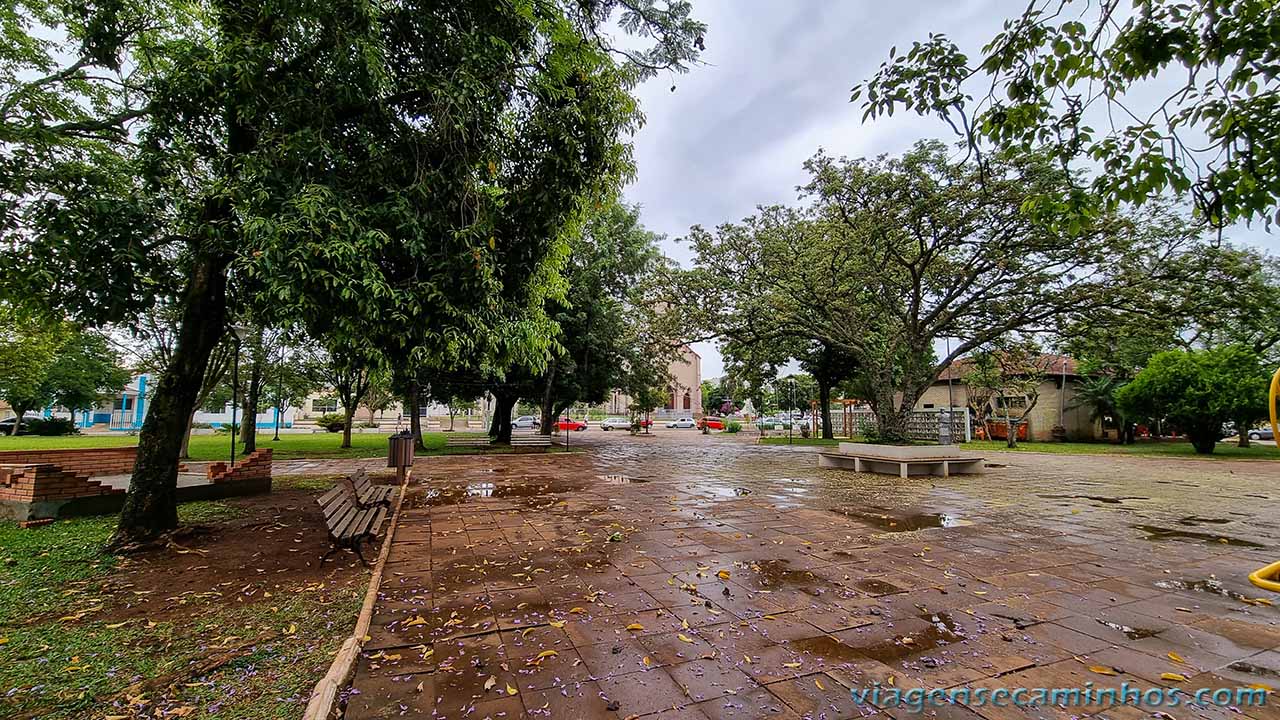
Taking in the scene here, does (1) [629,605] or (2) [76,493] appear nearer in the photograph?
(1) [629,605]

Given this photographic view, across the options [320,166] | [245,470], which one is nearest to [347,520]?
[320,166]

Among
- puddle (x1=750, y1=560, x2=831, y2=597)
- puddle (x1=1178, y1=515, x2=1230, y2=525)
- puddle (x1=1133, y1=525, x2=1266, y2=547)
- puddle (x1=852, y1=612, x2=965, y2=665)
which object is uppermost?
puddle (x1=852, y1=612, x2=965, y2=665)

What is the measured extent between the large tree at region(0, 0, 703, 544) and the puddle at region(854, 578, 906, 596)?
369 cm

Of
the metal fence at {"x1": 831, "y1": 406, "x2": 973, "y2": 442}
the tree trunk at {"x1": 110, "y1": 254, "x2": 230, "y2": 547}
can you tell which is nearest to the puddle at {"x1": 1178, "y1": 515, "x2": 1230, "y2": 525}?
the metal fence at {"x1": 831, "y1": 406, "x2": 973, "y2": 442}

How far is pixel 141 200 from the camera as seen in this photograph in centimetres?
564

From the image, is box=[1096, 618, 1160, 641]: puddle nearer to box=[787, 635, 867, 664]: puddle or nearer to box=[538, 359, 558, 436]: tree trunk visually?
box=[787, 635, 867, 664]: puddle

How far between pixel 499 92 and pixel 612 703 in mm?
5116

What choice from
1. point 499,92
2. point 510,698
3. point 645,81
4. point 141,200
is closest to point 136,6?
point 141,200

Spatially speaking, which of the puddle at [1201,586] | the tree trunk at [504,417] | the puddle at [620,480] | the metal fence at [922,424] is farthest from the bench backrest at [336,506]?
the tree trunk at [504,417]

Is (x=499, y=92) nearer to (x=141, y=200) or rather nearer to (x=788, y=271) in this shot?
(x=141, y=200)

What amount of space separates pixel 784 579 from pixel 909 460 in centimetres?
923

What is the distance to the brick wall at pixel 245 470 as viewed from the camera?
8.66 m

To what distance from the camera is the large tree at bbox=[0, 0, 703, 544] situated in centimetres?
449

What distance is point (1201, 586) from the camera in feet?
13.4
